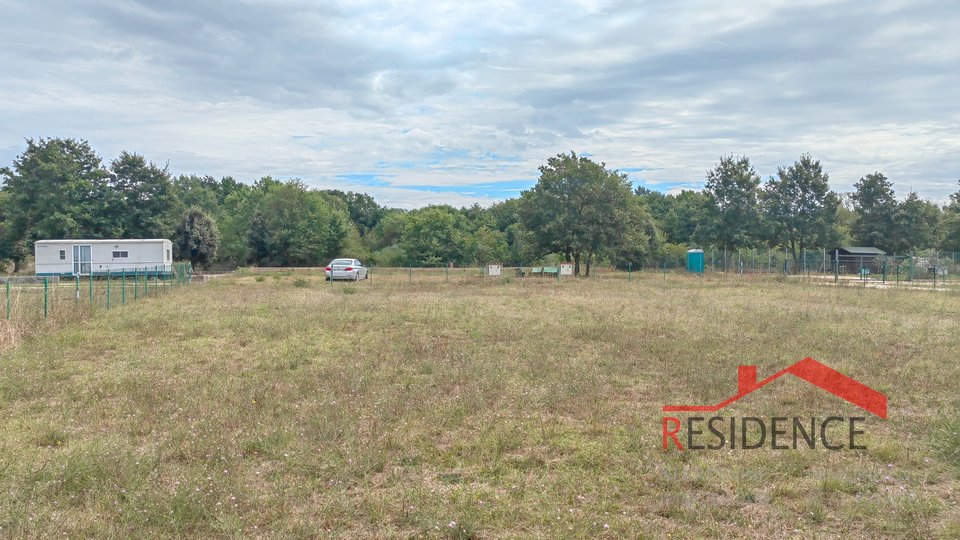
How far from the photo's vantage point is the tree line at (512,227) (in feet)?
119

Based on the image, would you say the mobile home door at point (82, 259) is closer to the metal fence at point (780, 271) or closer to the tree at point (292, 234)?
the metal fence at point (780, 271)

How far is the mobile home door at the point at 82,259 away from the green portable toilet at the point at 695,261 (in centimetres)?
3921

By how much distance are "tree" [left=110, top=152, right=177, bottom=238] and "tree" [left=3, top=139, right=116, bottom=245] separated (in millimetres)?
920

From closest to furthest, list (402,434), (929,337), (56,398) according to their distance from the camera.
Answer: (402,434) → (56,398) → (929,337)

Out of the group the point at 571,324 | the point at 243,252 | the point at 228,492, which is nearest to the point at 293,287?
the point at 571,324

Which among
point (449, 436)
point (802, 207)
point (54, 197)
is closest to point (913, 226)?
point (802, 207)

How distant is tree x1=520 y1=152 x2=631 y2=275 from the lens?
35.3 meters

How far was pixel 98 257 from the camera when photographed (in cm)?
3453

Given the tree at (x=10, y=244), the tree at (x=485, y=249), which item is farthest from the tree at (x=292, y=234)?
the tree at (x=10, y=244)

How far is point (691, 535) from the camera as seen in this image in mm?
3713

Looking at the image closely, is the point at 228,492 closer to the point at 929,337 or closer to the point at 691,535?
the point at 691,535

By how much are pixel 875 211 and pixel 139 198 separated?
61.7 m

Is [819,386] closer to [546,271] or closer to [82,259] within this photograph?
[546,271]

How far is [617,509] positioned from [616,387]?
3.68 m
